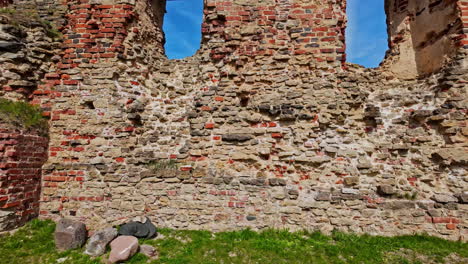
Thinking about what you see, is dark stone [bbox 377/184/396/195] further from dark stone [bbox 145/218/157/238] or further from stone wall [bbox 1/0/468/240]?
dark stone [bbox 145/218/157/238]

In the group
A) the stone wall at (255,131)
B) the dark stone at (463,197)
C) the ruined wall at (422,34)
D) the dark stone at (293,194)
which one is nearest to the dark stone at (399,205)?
the stone wall at (255,131)

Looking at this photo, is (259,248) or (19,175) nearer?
(259,248)

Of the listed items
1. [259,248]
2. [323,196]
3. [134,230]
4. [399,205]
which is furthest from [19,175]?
[399,205]

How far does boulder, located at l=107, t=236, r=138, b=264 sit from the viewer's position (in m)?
3.39

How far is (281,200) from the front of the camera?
4.40 metres

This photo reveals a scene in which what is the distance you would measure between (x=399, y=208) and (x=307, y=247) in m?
1.83

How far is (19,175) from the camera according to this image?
4.11m

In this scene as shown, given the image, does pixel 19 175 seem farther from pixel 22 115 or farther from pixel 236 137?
pixel 236 137

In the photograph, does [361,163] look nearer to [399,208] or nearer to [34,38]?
[399,208]

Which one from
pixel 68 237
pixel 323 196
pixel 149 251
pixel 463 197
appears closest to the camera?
pixel 149 251

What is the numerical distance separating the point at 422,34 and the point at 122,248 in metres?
6.74

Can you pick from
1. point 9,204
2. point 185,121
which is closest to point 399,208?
point 185,121

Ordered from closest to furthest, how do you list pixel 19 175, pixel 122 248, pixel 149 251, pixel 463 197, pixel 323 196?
pixel 122 248 < pixel 149 251 < pixel 463 197 < pixel 19 175 < pixel 323 196

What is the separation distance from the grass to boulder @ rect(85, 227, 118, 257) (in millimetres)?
123
